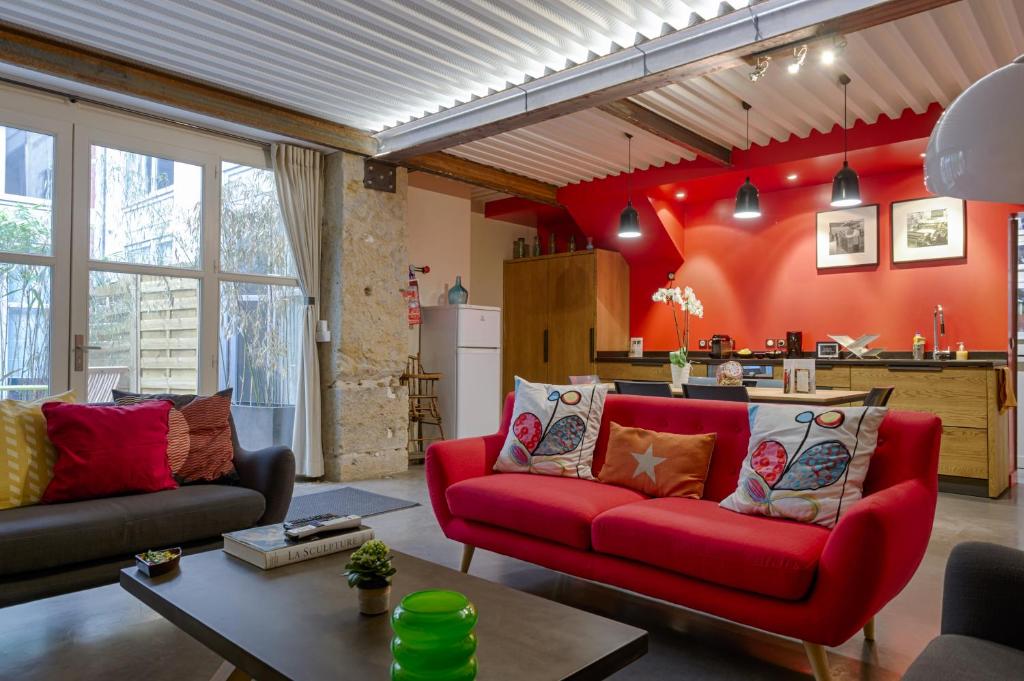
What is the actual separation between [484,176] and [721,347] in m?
2.92

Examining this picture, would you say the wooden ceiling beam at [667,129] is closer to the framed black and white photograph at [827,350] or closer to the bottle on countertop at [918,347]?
the framed black and white photograph at [827,350]

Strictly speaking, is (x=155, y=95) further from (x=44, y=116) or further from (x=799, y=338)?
(x=799, y=338)

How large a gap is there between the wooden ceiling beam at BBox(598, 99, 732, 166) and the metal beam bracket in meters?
2.06

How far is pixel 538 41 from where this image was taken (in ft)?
13.1

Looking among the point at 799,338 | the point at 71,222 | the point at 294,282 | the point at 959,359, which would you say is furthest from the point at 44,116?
the point at 959,359

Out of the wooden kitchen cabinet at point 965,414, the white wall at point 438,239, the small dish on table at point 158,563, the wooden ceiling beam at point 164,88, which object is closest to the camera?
the small dish on table at point 158,563

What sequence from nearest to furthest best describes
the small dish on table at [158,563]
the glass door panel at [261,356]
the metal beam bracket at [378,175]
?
the small dish on table at [158,563]
the glass door panel at [261,356]
the metal beam bracket at [378,175]

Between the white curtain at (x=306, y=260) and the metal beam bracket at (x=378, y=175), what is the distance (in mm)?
393

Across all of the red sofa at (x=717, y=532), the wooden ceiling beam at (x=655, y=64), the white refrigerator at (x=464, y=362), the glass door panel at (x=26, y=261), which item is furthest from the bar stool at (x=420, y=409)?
the red sofa at (x=717, y=532)

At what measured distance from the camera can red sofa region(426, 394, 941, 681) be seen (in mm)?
1973

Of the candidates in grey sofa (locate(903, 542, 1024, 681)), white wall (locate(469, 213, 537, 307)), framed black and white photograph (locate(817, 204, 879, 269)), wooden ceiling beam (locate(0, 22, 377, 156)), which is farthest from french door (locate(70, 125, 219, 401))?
framed black and white photograph (locate(817, 204, 879, 269))

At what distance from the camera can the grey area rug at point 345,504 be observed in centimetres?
450

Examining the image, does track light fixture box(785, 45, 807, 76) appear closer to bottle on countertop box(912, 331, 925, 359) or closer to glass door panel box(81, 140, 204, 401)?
bottle on countertop box(912, 331, 925, 359)

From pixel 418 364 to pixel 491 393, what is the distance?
83 centimetres
